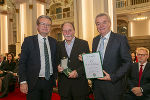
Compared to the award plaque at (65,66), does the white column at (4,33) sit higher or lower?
higher

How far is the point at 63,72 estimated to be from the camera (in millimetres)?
2826

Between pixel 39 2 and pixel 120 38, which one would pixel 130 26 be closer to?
pixel 39 2

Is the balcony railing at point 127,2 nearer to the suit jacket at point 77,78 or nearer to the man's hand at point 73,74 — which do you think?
the suit jacket at point 77,78

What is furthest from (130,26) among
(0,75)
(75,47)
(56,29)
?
(75,47)

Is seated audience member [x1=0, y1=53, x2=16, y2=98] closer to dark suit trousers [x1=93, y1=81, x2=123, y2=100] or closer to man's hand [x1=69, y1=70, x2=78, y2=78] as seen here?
man's hand [x1=69, y1=70, x2=78, y2=78]

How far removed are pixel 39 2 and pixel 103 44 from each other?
11.2m

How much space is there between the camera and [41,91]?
2828mm

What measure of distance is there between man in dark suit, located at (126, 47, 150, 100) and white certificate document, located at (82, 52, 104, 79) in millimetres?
1660

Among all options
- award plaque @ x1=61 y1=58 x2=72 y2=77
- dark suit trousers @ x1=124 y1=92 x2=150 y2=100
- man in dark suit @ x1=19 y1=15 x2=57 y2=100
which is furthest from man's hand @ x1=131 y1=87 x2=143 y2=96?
man in dark suit @ x1=19 y1=15 x2=57 y2=100

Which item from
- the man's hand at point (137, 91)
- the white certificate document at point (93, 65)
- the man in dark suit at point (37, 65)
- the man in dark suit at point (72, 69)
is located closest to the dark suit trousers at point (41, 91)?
the man in dark suit at point (37, 65)

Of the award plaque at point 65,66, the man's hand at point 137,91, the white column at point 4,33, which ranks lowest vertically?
the man's hand at point 137,91

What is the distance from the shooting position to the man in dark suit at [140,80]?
11.8ft

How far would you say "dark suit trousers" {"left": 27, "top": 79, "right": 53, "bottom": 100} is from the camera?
2738 millimetres

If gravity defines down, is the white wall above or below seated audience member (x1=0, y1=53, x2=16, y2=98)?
above
